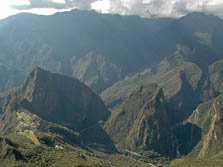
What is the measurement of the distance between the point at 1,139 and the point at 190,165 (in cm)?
10607

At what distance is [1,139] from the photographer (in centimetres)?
16038

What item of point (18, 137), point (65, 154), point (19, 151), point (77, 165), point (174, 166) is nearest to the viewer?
point (77, 165)

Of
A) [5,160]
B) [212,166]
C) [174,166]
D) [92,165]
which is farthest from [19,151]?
[212,166]

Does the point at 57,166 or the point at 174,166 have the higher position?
the point at 57,166

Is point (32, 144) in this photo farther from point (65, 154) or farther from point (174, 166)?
point (174, 166)

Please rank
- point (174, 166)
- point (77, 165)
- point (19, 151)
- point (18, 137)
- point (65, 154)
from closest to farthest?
point (77, 165), point (19, 151), point (65, 154), point (174, 166), point (18, 137)

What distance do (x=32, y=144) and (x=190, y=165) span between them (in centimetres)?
9181

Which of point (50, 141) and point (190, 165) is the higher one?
point (50, 141)

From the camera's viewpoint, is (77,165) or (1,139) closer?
(77,165)

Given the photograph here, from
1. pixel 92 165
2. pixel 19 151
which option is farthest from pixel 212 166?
pixel 19 151

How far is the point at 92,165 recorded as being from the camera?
5719 inches

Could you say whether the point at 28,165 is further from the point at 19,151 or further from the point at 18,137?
the point at 18,137

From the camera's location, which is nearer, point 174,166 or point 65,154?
point 65,154

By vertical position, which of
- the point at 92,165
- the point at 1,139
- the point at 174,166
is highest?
the point at 1,139
